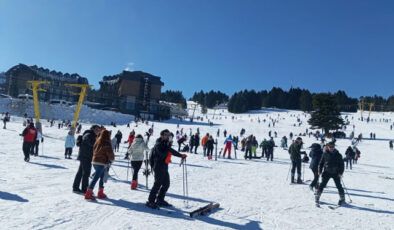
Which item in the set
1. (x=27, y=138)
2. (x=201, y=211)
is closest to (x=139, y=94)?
(x=27, y=138)

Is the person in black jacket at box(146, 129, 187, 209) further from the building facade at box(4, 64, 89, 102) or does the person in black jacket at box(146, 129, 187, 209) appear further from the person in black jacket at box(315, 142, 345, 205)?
the building facade at box(4, 64, 89, 102)

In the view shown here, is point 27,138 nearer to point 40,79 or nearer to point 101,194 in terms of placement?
point 101,194

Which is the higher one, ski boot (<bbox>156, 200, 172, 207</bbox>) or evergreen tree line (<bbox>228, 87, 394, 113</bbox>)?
evergreen tree line (<bbox>228, 87, 394, 113</bbox>)

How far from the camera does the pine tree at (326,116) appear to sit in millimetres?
47250

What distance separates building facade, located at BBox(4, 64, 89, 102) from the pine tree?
5969 cm

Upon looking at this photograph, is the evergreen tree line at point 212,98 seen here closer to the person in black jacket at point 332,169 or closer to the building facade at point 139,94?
the building facade at point 139,94

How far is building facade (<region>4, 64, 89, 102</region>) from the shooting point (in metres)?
68.6

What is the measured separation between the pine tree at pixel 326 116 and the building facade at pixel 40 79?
59691 millimetres

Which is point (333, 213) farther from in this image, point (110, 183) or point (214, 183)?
point (110, 183)

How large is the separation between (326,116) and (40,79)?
6812 centimetres

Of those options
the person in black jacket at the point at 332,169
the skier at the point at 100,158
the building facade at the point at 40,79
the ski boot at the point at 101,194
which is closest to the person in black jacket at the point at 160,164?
the skier at the point at 100,158

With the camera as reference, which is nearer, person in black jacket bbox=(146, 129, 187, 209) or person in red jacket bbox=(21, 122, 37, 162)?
person in black jacket bbox=(146, 129, 187, 209)

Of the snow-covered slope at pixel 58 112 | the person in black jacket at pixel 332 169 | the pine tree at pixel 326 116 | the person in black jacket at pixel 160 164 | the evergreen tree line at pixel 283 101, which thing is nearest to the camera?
the person in black jacket at pixel 160 164

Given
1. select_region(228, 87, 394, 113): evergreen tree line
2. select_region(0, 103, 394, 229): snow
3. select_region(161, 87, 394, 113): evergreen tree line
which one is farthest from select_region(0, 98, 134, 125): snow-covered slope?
select_region(228, 87, 394, 113): evergreen tree line
